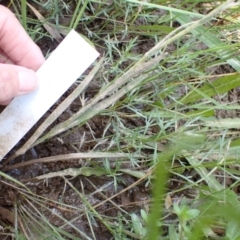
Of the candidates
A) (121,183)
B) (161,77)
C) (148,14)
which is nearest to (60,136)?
(121,183)

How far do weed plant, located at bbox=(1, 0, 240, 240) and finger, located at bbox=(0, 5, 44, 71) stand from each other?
5 centimetres

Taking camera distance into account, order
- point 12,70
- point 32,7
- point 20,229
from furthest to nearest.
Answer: point 32,7, point 20,229, point 12,70

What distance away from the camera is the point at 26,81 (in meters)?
1.05

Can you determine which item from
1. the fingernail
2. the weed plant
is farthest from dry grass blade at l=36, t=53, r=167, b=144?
the fingernail

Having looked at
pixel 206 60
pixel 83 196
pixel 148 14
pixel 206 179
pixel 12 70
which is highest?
pixel 12 70

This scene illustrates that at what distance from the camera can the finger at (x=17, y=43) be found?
45.8 inches

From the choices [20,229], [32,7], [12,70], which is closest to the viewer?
[12,70]

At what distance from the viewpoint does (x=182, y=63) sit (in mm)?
1164

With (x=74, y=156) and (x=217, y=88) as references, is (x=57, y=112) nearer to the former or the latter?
(x=74, y=156)

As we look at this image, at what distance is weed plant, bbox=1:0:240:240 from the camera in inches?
44.6

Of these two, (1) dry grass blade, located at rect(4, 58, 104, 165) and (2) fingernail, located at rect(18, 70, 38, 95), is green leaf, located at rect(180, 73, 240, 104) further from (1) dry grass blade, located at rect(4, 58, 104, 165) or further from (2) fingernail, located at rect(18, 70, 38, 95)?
(2) fingernail, located at rect(18, 70, 38, 95)

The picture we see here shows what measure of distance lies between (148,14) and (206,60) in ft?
0.76

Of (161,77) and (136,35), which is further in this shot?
(136,35)

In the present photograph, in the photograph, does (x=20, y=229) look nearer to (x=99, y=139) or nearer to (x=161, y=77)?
(x=99, y=139)
